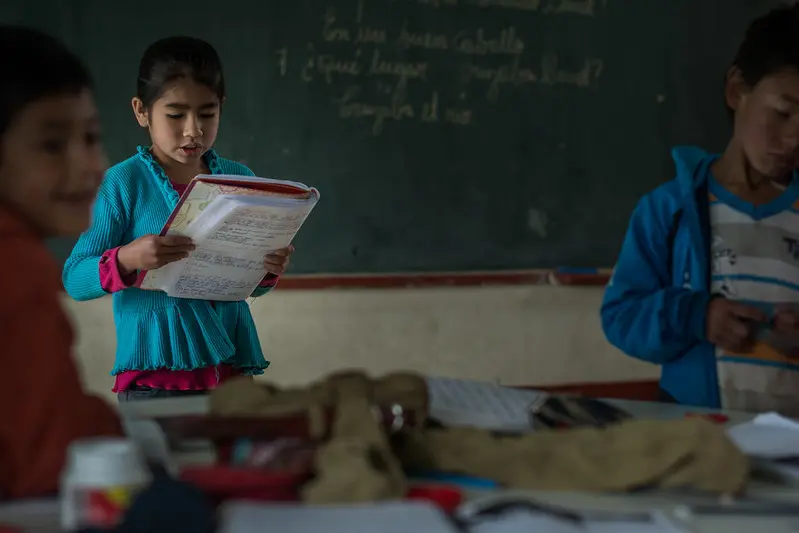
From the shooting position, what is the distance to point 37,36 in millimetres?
949

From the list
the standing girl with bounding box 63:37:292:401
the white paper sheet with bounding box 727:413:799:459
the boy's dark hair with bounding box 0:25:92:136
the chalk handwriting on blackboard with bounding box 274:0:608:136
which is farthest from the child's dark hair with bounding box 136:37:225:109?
the white paper sheet with bounding box 727:413:799:459

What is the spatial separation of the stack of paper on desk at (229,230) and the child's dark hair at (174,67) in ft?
1.16

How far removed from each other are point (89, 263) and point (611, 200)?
181cm

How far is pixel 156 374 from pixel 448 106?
1.40 m

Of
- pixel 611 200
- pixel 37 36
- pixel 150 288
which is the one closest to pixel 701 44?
pixel 611 200

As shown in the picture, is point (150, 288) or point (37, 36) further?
point (150, 288)

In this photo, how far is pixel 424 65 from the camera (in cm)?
258

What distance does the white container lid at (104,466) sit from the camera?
0.66m

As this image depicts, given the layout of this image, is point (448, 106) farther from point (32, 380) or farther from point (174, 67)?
point (32, 380)

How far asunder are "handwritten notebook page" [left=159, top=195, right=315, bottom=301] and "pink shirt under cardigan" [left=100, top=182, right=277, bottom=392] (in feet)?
0.28

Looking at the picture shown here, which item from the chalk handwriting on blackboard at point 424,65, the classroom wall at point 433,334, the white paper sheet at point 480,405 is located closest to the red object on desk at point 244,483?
the white paper sheet at point 480,405

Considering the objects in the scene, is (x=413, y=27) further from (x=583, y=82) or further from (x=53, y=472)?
(x=53, y=472)

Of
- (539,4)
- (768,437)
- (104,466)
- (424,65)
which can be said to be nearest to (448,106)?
(424,65)

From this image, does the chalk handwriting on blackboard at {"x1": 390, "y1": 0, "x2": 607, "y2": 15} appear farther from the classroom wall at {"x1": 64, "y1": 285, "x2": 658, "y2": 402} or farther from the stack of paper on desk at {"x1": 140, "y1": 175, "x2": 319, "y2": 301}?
the stack of paper on desk at {"x1": 140, "y1": 175, "x2": 319, "y2": 301}
